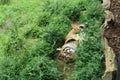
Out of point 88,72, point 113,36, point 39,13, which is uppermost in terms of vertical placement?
point 39,13

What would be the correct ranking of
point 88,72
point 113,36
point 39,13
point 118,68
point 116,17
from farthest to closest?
point 39,13
point 116,17
point 113,36
point 88,72
point 118,68

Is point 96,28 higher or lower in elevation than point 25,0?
lower

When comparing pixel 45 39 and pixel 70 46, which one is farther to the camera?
pixel 45 39

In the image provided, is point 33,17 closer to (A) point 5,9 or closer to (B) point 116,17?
(A) point 5,9

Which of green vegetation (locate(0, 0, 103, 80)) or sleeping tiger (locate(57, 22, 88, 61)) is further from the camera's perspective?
sleeping tiger (locate(57, 22, 88, 61))

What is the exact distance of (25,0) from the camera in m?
8.59

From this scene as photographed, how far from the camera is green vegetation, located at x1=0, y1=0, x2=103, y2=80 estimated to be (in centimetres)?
538

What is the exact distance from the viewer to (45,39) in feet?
20.9

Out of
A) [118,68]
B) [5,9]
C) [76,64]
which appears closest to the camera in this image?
[118,68]

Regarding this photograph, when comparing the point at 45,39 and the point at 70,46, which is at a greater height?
the point at 45,39

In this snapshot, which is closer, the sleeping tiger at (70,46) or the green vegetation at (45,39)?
the green vegetation at (45,39)

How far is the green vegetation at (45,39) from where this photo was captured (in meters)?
5.38

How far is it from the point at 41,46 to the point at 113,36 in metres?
1.46

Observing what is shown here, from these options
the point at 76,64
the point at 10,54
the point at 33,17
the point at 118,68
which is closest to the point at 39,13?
the point at 33,17
